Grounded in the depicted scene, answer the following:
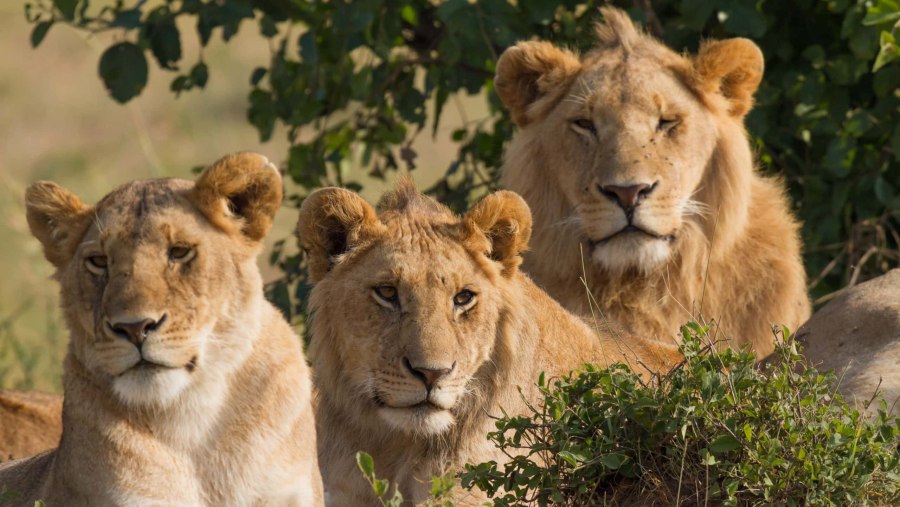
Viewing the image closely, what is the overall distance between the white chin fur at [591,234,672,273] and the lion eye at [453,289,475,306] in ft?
4.07

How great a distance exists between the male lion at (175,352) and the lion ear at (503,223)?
2.47 feet

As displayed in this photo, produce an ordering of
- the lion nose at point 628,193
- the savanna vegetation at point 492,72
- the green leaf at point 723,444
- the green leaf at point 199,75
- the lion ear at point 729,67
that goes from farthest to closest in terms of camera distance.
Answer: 1. the green leaf at point 199,75
2. the savanna vegetation at point 492,72
3. the lion ear at point 729,67
4. the lion nose at point 628,193
5. the green leaf at point 723,444

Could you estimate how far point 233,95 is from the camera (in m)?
17.2

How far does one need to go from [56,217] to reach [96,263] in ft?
0.87

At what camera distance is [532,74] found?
579 cm

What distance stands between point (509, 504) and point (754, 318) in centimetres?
206

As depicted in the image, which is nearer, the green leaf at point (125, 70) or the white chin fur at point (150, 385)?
the white chin fur at point (150, 385)

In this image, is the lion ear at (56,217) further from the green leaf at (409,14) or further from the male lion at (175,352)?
the green leaf at (409,14)

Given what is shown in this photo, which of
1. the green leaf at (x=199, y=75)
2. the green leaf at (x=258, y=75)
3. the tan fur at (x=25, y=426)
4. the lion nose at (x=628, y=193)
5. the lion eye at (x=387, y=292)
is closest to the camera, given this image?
the lion eye at (x=387, y=292)

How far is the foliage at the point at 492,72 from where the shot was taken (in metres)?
6.00

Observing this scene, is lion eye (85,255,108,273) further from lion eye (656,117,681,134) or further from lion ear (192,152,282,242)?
lion eye (656,117,681,134)

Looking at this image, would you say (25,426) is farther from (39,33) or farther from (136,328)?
(136,328)

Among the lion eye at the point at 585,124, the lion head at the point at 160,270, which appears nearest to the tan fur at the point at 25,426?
the lion head at the point at 160,270

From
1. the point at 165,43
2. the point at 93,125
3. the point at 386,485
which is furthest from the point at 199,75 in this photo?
the point at 93,125
